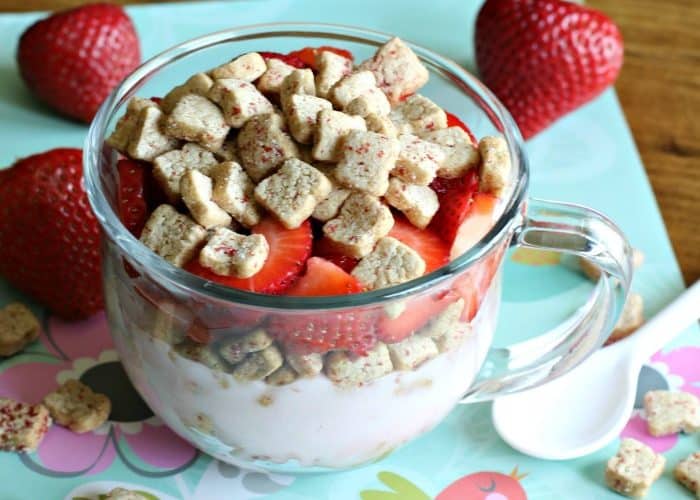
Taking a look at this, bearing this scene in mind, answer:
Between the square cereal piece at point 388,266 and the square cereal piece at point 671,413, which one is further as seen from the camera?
the square cereal piece at point 671,413

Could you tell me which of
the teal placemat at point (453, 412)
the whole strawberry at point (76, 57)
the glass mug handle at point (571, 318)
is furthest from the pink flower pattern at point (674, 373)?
the whole strawberry at point (76, 57)

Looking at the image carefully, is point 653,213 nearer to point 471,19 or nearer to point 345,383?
point 471,19

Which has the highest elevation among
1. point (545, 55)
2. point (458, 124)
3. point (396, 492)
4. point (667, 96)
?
point (458, 124)

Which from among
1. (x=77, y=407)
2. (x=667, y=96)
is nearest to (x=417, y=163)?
(x=77, y=407)

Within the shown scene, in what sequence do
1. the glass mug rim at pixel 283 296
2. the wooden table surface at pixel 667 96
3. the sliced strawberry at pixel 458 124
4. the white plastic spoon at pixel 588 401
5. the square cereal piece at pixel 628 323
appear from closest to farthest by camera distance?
the glass mug rim at pixel 283 296 < the sliced strawberry at pixel 458 124 < the white plastic spoon at pixel 588 401 < the square cereal piece at pixel 628 323 < the wooden table surface at pixel 667 96

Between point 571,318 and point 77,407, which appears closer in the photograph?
point 77,407

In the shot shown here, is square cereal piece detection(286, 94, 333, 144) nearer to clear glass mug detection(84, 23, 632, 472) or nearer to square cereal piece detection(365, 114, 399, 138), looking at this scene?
square cereal piece detection(365, 114, 399, 138)

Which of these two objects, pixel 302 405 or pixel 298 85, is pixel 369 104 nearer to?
pixel 298 85

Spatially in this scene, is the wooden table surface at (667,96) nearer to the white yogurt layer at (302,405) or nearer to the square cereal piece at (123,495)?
the white yogurt layer at (302,405)
